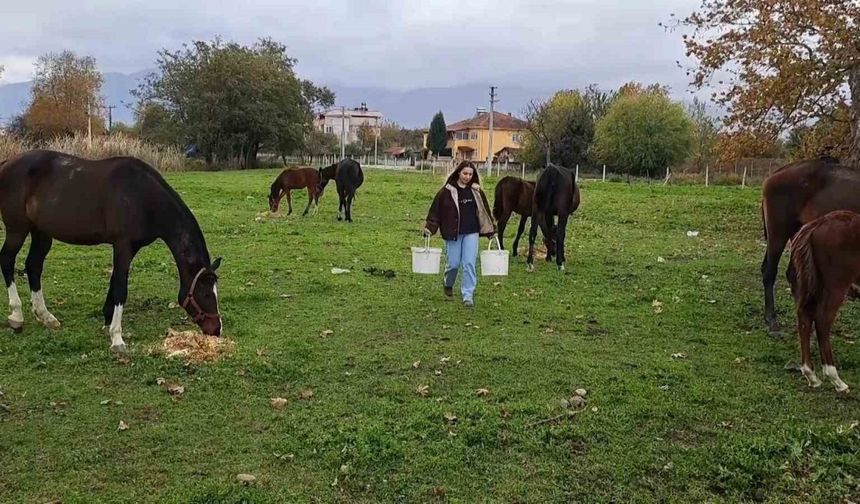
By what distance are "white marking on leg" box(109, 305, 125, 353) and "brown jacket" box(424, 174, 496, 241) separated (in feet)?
11.5

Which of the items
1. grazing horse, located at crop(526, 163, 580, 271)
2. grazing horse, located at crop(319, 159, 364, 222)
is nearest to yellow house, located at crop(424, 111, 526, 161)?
grazing horse, located at crop(319, 159, 364, 222)

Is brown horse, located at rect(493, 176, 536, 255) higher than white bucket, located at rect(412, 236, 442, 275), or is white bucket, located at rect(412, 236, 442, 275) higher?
brown horse, located at rect(493, 176, 536, 255)

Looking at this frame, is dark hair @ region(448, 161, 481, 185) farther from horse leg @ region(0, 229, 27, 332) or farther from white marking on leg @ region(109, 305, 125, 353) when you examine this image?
horse leg @ region(0, 229, 27, 332)

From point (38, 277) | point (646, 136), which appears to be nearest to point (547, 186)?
point (38, 277)

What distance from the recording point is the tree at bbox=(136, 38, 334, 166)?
4803cm

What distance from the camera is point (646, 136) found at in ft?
157

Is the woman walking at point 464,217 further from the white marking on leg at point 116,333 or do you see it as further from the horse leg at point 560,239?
the white marking on leg at point 116,333

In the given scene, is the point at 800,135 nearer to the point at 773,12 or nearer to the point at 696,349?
the point at 773,12

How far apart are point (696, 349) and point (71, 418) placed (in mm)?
5435

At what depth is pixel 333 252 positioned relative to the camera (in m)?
12.2

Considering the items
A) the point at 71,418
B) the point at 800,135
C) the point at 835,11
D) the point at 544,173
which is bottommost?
the point at 71,418

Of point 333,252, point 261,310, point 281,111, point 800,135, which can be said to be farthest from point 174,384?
point 281,111

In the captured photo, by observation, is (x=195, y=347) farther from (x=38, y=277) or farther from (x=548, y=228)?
(x=548, y=228)

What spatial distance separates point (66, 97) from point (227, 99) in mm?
21746
